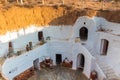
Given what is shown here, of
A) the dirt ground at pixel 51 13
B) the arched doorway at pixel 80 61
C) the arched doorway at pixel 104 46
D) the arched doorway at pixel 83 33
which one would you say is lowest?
the arched doorway at pixel 80 61

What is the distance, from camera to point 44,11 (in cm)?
2766

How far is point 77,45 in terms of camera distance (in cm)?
2567

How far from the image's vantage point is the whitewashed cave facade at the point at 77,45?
2333 centimetres

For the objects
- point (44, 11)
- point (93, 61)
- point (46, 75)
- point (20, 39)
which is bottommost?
point (46, 75)

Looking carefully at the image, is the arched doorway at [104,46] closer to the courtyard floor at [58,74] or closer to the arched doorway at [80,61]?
the arched doorway at [80,61]

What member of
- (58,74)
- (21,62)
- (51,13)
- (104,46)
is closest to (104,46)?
(104,46)

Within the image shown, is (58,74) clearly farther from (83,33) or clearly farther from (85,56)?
(83,33)

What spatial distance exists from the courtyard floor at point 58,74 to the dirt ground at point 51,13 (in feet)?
19.4

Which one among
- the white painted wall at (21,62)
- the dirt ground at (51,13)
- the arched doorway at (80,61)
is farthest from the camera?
the arched doorway at (80,61)

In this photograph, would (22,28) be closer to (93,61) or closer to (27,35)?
(27,35)

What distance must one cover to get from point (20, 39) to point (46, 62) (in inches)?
176

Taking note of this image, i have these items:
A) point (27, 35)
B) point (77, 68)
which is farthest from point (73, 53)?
point (27, 35)

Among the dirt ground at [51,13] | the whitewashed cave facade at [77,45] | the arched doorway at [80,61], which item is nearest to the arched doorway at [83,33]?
the whitewashed cave facade at [77,45]

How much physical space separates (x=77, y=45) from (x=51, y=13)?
5.66 meters
